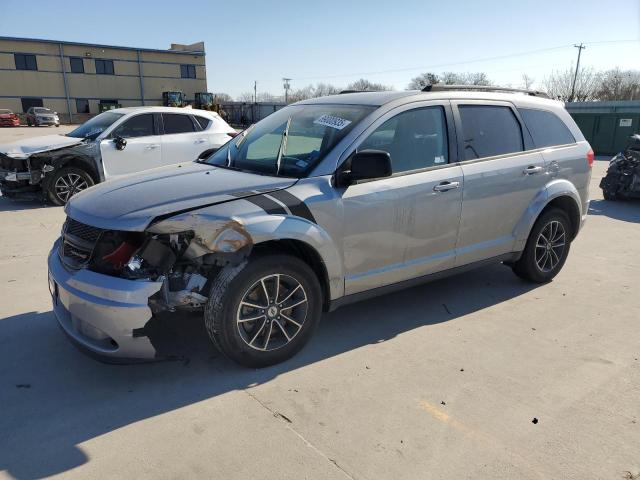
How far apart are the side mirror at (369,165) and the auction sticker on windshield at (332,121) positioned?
43cm

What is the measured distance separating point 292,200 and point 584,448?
2249mm

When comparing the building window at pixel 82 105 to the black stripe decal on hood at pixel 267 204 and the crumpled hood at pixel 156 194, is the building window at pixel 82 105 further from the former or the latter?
the black stripe decal on hood at pixel 267 204

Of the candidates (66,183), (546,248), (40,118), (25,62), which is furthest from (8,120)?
(546,248)

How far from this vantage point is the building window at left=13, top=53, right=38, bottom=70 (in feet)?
174

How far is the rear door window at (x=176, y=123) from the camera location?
31.0 feet

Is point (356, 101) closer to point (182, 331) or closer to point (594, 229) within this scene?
point (182, 331)

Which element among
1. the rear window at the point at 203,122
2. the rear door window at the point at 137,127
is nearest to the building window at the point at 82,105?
the rear window at the point at 203,122

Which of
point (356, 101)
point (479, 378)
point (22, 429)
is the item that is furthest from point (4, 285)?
point (479, 378)

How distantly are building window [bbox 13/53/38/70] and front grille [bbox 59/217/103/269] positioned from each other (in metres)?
61.0

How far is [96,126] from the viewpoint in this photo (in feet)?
30.5

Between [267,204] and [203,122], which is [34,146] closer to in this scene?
[203,122]

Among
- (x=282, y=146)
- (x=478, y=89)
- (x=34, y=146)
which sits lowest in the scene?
(x=34, y=146)

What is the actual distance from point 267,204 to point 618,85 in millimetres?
74107

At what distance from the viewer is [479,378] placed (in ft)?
11.2
